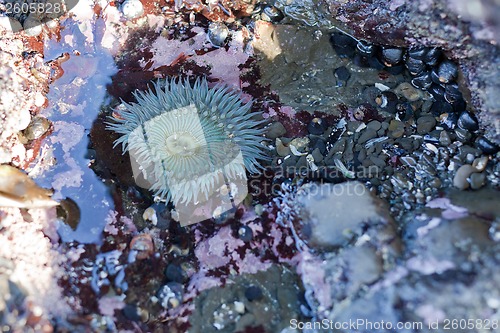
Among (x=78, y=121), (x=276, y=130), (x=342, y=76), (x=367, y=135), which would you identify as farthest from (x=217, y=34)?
(x=367, y=135)

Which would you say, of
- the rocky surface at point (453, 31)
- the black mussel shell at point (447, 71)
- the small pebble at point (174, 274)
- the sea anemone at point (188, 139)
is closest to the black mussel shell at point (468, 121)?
the rocky surface at point (453, 31)

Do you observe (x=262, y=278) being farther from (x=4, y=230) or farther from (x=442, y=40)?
(x=442, y=40)

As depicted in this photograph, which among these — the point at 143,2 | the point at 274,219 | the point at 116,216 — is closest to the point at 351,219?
the point at 274,219

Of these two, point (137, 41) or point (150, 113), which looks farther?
point (137, 41)

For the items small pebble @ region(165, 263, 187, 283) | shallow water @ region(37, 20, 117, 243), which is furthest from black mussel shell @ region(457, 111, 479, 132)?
shallow water @ region(37, 20, 117, 243)

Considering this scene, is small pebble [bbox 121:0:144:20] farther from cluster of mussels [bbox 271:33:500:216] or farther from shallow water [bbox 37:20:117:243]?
cluster of mussels [bbox 271:33:500:216]

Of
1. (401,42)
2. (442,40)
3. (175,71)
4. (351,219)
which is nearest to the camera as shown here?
(351,219)

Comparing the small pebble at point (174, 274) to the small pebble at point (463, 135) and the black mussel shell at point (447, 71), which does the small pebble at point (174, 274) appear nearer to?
the small pebble at point (463, 135)
